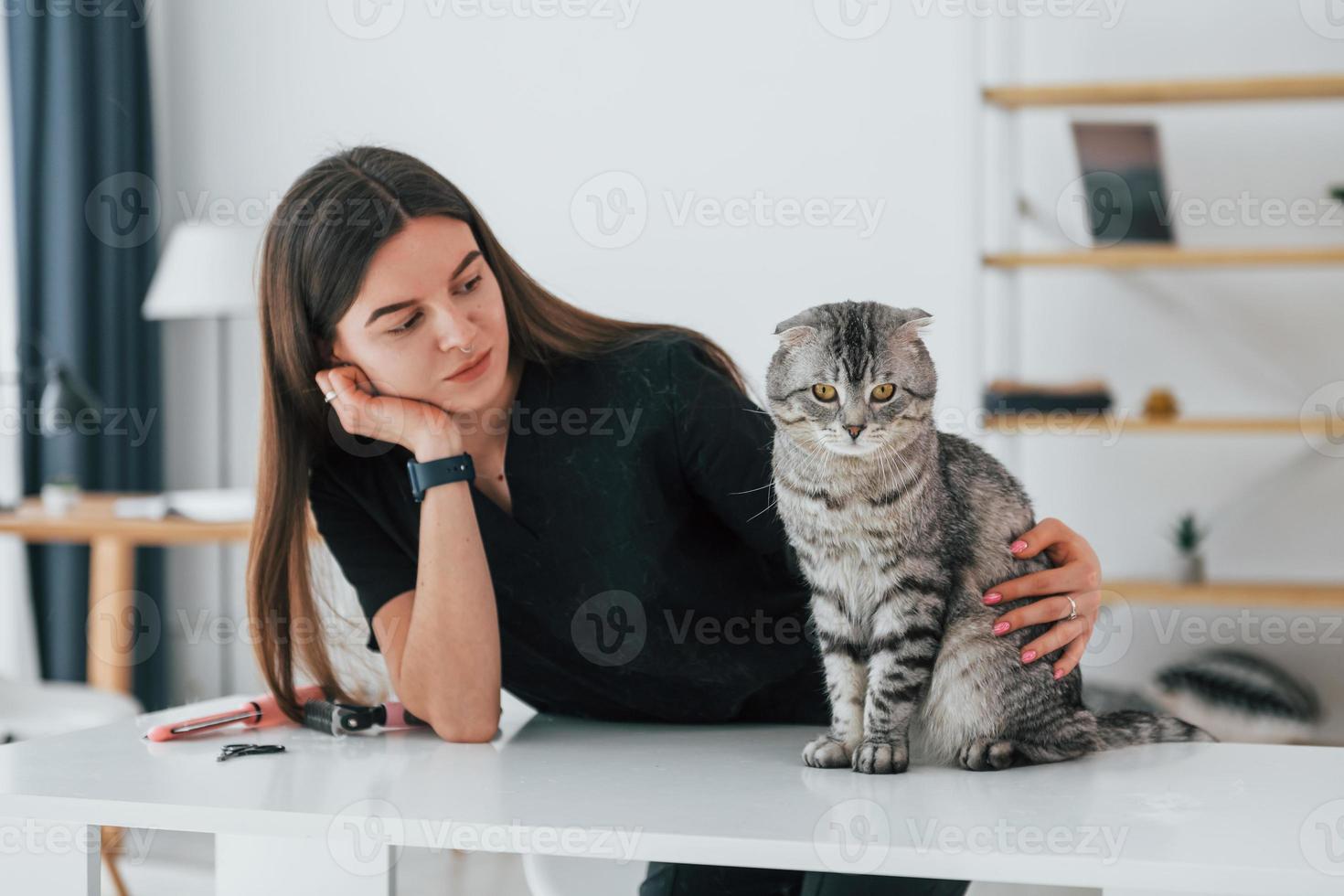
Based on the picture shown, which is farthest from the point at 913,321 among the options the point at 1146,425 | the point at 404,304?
the point at 1146,425

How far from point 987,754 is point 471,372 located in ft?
1.99

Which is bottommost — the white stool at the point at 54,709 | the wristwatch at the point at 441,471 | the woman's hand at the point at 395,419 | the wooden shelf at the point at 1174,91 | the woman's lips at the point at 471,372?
the white stool at the point at 54,709

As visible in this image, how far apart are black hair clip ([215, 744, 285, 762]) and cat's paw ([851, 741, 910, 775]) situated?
1.74ft

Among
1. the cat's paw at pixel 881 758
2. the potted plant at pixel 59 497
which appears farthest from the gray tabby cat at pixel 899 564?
the potted plant at pixel 59 497

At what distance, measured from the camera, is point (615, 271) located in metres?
3.28

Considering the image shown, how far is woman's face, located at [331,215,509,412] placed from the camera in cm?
117

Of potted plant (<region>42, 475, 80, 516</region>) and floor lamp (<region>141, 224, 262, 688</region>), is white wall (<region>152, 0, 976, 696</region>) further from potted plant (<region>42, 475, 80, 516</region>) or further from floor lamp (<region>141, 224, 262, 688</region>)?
potted plant (<region>42, 475, 80, 516</region>)

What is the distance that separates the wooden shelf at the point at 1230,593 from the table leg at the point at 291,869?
1926mm

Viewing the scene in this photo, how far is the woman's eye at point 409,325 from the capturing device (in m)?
1.17

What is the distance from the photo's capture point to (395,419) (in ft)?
3.99

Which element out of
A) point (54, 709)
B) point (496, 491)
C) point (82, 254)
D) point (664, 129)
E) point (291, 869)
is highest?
point (664, 129)

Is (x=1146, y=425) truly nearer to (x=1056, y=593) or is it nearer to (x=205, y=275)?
(x=1056, y=593)

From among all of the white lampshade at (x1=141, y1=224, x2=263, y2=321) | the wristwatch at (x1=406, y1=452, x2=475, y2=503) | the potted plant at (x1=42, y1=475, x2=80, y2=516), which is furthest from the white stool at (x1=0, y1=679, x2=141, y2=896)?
the wristwatch at (x1=406, y1=452, x2=475, y2=503)

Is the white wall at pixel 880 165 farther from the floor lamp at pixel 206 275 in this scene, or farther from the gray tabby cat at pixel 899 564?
the gray tabby cat at pixel 899 564
